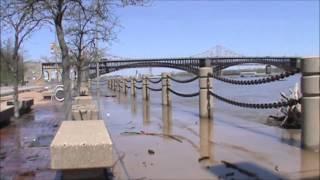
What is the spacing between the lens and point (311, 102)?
7902 mm

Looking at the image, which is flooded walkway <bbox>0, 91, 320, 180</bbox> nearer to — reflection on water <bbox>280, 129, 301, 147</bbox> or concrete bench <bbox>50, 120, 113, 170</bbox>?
reflection on water <bbox>280, 129, 301, 147</bbox>

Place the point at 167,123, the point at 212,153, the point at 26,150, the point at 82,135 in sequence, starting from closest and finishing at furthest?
the point at 82,135 < the point at 212,153 < the point at 26,150 < the point at 167,123

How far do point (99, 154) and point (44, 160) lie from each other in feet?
13.6

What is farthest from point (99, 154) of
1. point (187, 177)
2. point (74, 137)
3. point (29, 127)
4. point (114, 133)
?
point (29, 127)

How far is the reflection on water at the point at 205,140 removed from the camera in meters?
7.93

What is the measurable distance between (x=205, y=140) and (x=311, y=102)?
262cm

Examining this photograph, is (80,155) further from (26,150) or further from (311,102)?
(26,150)

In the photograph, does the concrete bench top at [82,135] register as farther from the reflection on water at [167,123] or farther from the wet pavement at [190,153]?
the reflection on water at [167,123]

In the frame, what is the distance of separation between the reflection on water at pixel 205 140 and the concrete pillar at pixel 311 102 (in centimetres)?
146

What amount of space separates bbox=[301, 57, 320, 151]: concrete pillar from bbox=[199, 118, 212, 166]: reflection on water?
1456 mm

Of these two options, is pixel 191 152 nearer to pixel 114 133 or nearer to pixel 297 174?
pixel 297 174

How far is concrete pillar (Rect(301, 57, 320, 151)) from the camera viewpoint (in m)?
7.85

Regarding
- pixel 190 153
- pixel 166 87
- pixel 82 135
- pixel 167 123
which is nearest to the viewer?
pixel 82 135

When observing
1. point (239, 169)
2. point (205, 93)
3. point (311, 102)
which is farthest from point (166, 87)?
point (239, 169)
